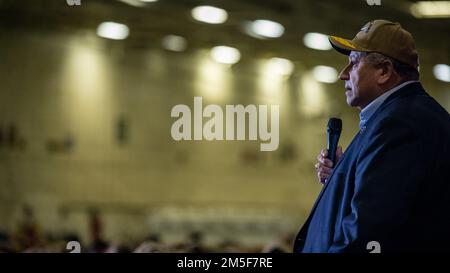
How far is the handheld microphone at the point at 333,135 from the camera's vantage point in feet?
7.47

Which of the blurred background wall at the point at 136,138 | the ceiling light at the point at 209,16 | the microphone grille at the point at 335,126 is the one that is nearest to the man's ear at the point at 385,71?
the microphone grille at the point at 335,126

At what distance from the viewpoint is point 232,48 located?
29.4 feet

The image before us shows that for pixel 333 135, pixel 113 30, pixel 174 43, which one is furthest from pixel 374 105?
pixel 113 30

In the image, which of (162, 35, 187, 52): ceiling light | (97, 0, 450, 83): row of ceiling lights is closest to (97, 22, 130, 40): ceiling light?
(97, 0, 450, 83): row of ceiling lights

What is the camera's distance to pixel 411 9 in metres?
3.40

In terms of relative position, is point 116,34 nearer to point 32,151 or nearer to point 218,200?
point 32,151

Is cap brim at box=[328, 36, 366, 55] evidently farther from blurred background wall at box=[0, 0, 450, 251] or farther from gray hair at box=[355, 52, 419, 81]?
blurred background wall at box=[0, 0, 450, 251]

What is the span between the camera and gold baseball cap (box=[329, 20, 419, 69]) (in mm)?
2135

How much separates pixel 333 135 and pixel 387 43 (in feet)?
0.96

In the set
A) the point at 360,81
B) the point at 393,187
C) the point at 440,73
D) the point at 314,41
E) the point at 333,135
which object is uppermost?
the point at 314,41

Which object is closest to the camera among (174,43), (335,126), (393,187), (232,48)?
(393,187)

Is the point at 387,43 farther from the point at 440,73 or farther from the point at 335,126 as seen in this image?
the point at 440,73

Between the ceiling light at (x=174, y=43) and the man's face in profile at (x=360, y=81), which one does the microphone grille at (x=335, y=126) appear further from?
the ceiling light at (x=174, y=43)

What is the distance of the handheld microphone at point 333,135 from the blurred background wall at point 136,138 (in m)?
5.45
